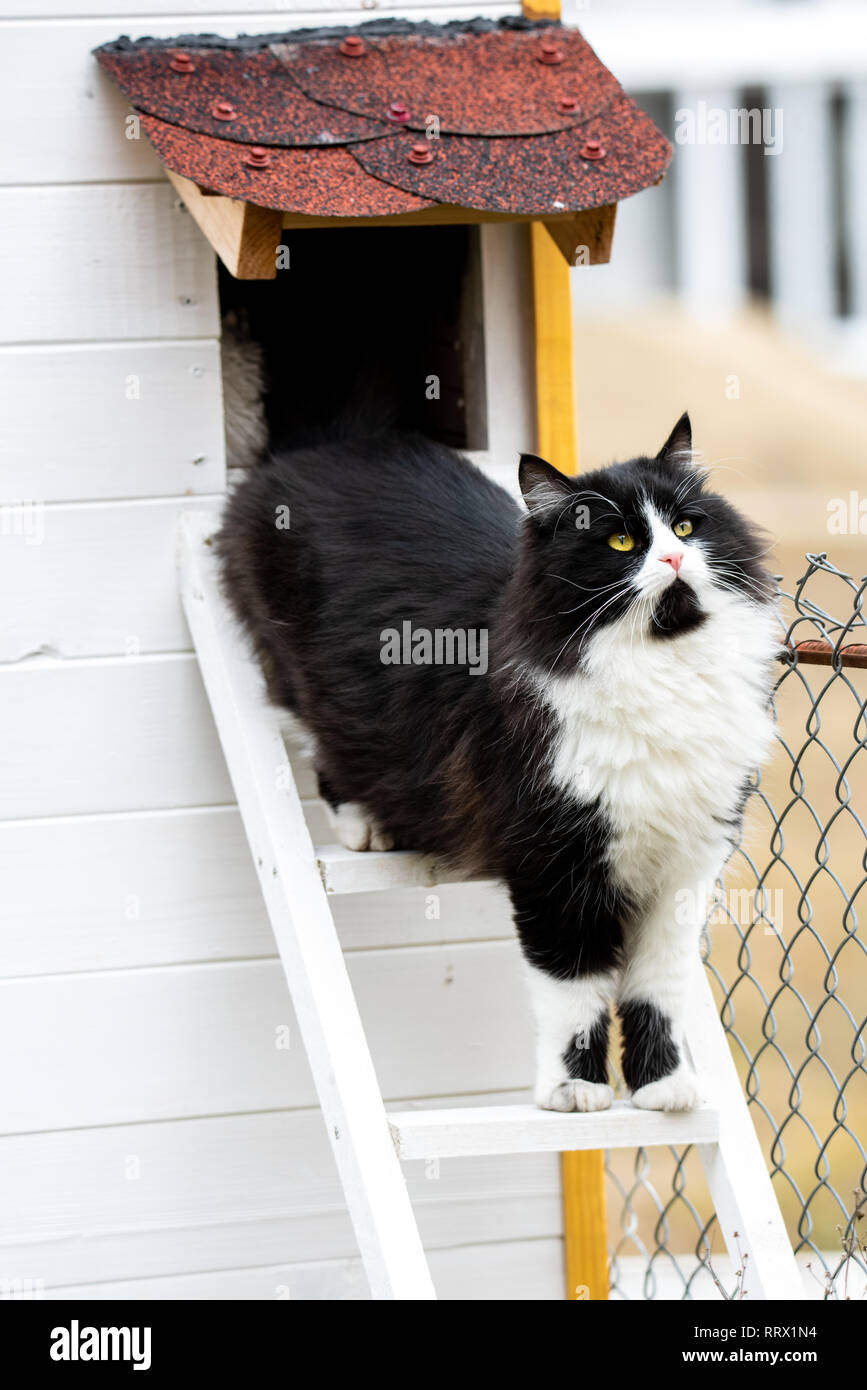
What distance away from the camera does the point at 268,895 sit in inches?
67.0

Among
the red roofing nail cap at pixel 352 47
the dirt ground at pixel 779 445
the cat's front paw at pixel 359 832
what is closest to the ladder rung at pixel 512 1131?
the cat's front paw at pixel 359 832

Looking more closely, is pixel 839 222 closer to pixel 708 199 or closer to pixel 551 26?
pixel 708 199

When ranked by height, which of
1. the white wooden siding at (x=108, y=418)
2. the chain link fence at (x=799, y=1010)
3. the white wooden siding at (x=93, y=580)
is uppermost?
the white wooden siding at (x=108, y=418)

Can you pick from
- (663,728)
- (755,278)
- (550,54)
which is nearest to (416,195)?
(550,54)

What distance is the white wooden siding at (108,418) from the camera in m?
1.88

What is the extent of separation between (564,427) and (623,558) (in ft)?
2.19

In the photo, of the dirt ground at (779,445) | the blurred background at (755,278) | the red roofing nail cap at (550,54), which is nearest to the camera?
the red roofing nail cap at (550,54)

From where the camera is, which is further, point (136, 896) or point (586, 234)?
point (136, 896)

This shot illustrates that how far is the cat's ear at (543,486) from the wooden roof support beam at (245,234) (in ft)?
1.49

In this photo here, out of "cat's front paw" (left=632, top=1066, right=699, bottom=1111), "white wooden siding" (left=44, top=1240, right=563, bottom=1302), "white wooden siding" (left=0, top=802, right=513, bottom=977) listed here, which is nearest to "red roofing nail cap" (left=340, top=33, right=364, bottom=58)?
"white wooden siding" (left=0, top=802, right=513, bottom=977)

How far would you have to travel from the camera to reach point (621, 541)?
1361mm

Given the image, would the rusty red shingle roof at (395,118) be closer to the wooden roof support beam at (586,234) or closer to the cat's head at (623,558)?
the wooden roof support beam at (586,234)

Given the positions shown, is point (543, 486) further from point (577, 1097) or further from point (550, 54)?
point (550, 54)

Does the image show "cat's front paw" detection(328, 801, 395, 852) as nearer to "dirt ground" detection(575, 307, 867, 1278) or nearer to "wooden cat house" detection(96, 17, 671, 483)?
"wooden cat house" detection(96, 17, 671, 483)
